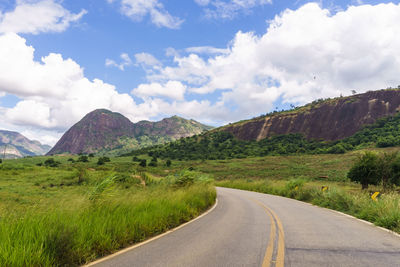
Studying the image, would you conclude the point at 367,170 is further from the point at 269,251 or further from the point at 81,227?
the point at 81,227

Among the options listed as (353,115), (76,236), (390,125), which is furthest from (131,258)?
(353,115)

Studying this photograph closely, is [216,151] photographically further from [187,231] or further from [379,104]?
[187,231]

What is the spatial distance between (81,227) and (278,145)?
124984mm

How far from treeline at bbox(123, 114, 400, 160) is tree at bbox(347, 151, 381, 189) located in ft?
231

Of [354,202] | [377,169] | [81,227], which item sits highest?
[377,169]

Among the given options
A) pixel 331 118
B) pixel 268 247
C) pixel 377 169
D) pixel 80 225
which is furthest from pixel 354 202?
pixel 331 118

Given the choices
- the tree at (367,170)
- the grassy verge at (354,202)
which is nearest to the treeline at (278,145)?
the tree at (367,170)

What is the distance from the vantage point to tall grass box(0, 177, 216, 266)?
14.3ft

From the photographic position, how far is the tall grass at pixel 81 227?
4.37 m

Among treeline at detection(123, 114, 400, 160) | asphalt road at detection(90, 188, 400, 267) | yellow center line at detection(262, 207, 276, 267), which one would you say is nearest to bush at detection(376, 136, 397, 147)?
treeline at detection(123, 114, 400, 160)

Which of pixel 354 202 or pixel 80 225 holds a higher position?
pixel 80 225

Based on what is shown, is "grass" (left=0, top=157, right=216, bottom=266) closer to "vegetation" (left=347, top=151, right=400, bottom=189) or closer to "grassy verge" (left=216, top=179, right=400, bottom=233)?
"grassy verge" (left=216, top=179, right=400, bottom=233)

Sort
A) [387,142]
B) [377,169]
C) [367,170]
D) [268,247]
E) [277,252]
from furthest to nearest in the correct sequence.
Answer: [387,142]
[367,170]
[377,169]
[268,247]
[277,252]

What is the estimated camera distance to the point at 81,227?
5.54 meters
